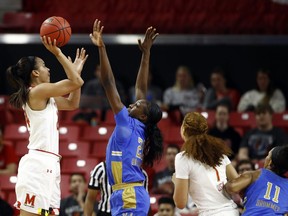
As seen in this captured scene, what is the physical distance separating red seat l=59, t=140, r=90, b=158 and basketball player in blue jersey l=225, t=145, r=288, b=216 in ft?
15.5

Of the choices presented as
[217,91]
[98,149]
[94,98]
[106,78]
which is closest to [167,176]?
[98,149]

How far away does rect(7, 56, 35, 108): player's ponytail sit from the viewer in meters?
7.38

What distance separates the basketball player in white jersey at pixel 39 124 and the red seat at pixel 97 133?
15.5 feet

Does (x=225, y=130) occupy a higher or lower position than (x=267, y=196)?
higher

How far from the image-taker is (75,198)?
10398 millimetres

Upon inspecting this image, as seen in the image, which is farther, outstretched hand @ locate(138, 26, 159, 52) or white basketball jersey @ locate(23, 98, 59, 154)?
outstretched hand @ locate(138, 26, 159, 52)

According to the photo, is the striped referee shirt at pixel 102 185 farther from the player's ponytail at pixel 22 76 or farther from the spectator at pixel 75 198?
the spectator at pixel 75 198

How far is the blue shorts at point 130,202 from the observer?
734cm

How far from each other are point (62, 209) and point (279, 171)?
3.61 metres

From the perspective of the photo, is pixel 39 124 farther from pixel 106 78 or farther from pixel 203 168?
pixel 203 168

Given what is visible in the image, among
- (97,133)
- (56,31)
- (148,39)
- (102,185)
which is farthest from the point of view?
(97,133)

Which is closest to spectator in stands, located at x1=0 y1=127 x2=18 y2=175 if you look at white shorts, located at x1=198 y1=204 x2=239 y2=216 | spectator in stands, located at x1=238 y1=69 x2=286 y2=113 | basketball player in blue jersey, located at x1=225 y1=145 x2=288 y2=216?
spectator in stands, located at x1=238 y1=69 x2=286 y2=113

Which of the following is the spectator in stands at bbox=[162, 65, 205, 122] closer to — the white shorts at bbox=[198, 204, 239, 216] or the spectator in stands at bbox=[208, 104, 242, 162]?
the spectator in stands at bbox=[208, 104, 242, 162]

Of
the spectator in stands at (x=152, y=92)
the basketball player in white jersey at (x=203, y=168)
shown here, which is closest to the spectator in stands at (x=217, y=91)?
the spectator in stands at (x=152, y=92)
